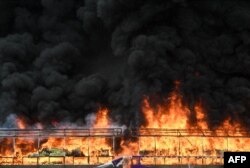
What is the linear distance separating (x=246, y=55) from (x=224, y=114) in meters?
4.71

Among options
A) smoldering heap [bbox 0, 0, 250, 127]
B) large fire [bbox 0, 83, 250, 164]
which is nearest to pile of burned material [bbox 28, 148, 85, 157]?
large fire [bbox 0, 83, 250, 164]

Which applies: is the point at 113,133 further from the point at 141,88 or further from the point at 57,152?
the point at 141,88

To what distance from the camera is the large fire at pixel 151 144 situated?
4325 cm

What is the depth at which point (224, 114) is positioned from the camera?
48.5 m

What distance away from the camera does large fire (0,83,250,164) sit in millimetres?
43250

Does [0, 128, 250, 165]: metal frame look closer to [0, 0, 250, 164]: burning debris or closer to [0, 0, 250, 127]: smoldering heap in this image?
[0, 0, 250, 164]: burning debris

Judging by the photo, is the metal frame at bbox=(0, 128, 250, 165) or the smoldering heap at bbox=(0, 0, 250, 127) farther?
the smoldering heap at bbox=(0, 0, 250, 127)

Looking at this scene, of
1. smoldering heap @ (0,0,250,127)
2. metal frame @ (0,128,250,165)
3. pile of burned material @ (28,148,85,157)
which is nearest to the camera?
pile of burned material @ (28,148,85,157)

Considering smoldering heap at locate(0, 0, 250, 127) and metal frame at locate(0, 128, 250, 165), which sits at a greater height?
smoldering heap at locate(0, 0, 250, 127)

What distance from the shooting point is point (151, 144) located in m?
45.5

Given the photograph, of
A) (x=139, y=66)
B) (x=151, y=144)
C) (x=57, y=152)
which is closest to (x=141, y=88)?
(x=139, y=66)

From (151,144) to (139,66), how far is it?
622 centimetres

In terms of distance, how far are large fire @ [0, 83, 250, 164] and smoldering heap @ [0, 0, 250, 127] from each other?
5.22 feet

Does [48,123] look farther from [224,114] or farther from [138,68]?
[224,114]
